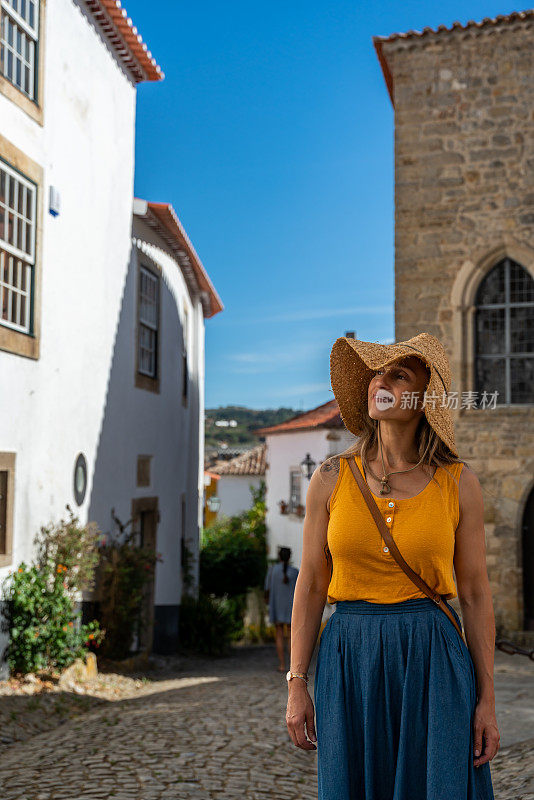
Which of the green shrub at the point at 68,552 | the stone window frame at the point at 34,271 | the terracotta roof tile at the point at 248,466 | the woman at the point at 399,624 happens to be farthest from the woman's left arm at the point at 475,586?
the terracotta roof tile at the point at 248,466

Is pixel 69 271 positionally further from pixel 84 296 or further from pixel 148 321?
pixel 148 321

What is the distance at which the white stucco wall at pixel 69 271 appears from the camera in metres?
8.07

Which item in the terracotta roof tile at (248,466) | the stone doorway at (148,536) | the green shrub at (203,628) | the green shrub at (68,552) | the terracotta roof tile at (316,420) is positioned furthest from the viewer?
the terracotta roof tile at (248,466)

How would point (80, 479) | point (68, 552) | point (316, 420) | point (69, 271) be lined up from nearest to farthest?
point (68, 552) < point (69, 271) < point (80, 479) < point (316, 420)

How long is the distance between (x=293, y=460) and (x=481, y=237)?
51.4 ft

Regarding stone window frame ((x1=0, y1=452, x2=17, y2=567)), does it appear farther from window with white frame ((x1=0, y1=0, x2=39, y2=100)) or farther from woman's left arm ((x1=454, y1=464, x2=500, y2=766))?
woman's left arm ((x1=454, y1=464, x2=500, y2=766))

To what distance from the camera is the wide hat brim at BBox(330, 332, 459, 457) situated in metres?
2.47

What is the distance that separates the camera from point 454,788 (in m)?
2.18

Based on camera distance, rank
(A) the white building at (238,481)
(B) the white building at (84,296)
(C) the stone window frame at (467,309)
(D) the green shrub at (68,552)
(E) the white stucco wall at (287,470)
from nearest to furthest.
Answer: (B) the white building at (84,296) < (D) the green shrub at (68,552) < (C) the stone window frame at (467,309) < (E) the white stucco wall at (287,470) < (A) the white building at (238,481)

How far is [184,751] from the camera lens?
521 cm

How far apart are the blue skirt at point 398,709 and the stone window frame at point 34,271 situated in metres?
5.89

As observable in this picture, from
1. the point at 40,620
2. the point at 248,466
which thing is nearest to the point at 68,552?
the point at 40,620

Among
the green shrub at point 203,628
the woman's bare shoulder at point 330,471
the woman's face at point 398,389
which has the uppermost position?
the woman's face at point 398,389

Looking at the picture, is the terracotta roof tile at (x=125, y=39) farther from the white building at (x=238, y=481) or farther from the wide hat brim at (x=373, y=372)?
the white building at (x=238, y=481)
